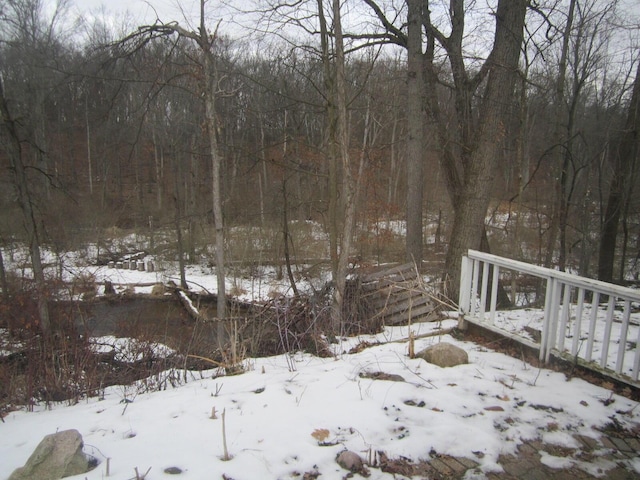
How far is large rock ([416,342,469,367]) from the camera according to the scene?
376 cm

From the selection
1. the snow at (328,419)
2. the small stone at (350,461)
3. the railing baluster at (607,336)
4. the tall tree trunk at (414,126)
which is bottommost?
the snow at (328,419)

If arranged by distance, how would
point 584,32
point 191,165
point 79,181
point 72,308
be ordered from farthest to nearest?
1. point 79,181
2. point 191,165
3. point 584,32
4. point 72,308

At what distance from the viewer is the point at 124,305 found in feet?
46.1

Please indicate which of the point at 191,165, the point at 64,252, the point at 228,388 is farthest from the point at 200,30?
the point at 191,165

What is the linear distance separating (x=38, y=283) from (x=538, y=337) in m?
9.88

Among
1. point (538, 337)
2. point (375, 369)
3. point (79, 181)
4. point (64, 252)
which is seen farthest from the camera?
point (79, 181)

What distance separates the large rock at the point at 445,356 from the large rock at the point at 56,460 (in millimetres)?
2786

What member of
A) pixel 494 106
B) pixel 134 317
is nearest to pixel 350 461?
pixel 494 106

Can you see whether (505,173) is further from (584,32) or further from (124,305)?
(124,305)

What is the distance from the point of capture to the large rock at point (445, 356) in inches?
148

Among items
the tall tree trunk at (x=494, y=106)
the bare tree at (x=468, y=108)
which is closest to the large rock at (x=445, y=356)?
the tall tree trunk at (x=494, y=106)

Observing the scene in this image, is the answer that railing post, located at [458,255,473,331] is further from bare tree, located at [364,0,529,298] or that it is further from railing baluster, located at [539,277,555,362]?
bare tree, located at [364,0,529,298]

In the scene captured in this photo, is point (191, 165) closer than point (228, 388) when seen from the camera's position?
No

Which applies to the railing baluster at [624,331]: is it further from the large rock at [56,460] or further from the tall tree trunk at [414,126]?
the tall tree trunk at [414,126]
